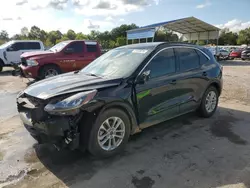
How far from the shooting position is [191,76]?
473cm

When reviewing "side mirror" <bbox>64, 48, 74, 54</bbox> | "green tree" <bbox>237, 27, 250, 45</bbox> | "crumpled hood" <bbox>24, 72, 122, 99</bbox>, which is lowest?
"crumpled hood" <bbox>24, 72, 122, 99</bbox>

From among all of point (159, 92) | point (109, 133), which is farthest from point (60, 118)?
point (159, 92)

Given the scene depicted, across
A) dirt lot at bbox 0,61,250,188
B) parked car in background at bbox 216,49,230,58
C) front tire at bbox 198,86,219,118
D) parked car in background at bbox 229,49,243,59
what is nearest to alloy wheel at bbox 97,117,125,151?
dirt lot at bbox 0,61,250,188

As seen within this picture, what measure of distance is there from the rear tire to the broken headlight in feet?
21.2

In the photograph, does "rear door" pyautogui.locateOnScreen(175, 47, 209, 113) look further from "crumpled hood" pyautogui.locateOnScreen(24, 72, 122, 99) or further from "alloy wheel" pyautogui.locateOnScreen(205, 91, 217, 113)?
"crumpled hood" pyautogui.locateOnScreen(24, 72, 122, 99)

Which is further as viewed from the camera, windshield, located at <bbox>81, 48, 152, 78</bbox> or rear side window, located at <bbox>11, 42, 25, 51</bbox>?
rear side window, located at <bbox>11, 42, 25, 51</bbox>

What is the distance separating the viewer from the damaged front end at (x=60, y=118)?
3002 millimetres

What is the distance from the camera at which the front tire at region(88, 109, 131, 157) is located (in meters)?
3.25

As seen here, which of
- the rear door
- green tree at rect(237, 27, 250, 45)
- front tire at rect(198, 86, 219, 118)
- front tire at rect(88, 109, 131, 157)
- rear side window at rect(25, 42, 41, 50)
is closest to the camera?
front tire at rect(88, 109, 131, 157)

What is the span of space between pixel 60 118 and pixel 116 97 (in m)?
0.85

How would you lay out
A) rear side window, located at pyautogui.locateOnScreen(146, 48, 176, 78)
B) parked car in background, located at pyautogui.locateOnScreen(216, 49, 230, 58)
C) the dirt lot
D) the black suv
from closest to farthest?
the dirt lot < the black suv < rear side window, located at pyautogui.locateOnScreen(146, 48, 176, 78) < parked car in background, located at pyautogui.locateOnScreen(216, 49, 230, 58)

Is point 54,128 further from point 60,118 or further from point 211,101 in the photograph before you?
point 211,101

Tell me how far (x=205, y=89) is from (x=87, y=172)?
129 inches

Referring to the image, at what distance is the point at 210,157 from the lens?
3.57m
